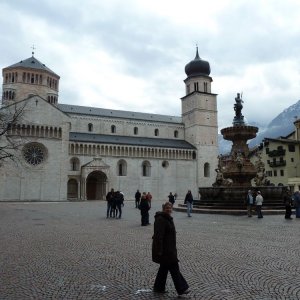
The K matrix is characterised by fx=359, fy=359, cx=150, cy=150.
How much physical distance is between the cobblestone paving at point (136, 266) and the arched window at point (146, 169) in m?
59.6

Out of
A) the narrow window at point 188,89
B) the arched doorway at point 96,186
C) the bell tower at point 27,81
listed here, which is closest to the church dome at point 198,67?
the narrow window at point 188,89

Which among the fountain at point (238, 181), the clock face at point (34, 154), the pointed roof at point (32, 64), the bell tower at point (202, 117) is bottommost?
the fountain at point (238, 181)

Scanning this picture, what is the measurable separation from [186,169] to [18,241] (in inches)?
2587

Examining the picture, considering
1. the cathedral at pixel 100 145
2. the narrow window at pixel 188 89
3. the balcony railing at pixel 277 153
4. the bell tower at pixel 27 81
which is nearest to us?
the cathedral at pixel 100 145

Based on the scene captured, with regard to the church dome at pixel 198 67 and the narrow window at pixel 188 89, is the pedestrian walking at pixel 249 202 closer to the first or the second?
the church dome at pixel 198 67

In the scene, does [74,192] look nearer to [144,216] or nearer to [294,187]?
[294,187]

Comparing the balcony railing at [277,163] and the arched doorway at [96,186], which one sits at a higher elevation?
the balcony railing at [277,163]

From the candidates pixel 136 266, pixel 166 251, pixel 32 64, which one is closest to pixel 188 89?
pixel 32 64

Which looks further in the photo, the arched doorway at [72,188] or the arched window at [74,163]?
the arched doorway at [72,188]

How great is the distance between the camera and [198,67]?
81.5 meters

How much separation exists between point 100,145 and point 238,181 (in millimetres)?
43676

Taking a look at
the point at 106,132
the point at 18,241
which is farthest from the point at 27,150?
the point at 18,241

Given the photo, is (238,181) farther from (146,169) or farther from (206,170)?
(206,170)

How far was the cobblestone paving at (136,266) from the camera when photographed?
262 inches
